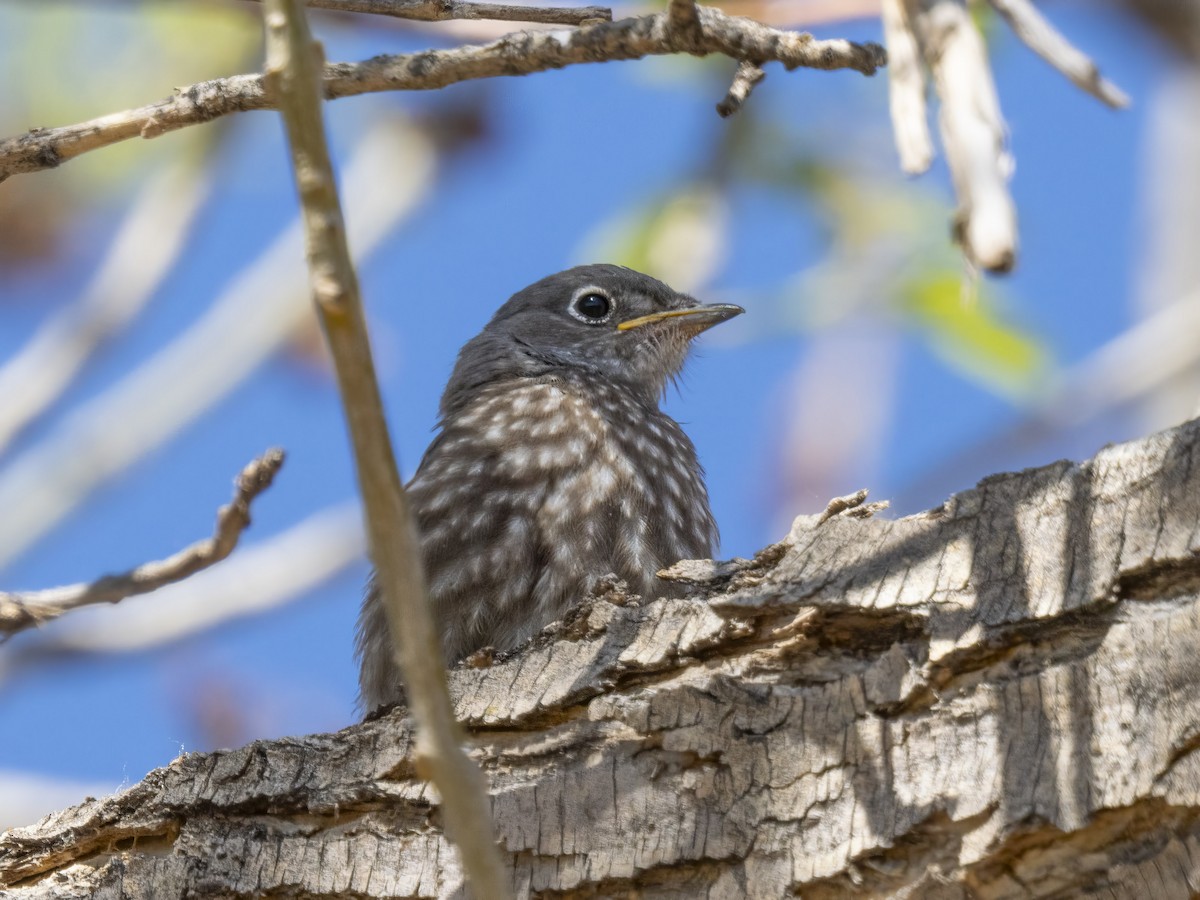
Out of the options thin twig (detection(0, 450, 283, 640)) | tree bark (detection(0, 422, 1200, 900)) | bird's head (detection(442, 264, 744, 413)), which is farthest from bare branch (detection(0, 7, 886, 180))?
bird's head (detection(442, 264, 744, 413))

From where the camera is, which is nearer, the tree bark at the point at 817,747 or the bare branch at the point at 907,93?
the bare branch at the point at 907,93

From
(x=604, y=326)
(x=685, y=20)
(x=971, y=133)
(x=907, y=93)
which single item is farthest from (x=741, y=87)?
(x=604, y=326)

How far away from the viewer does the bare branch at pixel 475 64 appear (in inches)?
148

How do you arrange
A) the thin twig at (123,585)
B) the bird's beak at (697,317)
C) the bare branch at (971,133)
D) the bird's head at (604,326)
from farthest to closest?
the bird's beak at (697,317) < the bird's head at (604,326) < the thin twig at (123,585) < the bare branch at (971,133)

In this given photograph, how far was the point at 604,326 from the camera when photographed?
26.7 feet

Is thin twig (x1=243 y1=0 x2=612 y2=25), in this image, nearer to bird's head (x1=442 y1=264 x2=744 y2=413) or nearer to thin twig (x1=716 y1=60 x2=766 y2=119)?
thin twig (x1=716 y1=60 x2=766 y2=119)

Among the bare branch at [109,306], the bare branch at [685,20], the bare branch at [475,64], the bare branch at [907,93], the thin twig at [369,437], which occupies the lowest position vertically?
the thin twig at [369,437]

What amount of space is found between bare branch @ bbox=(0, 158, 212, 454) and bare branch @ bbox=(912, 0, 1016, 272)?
5.23 metres

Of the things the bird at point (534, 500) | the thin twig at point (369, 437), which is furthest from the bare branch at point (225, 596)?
the thin twig at point (369, 437)

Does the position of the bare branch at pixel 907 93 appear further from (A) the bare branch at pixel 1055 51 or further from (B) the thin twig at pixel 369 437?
(B) the thin twig at pixel 369 437

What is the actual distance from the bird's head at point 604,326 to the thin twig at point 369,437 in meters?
5.27

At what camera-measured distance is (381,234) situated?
7949 millimetres

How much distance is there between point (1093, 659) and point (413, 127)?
5.63 meters

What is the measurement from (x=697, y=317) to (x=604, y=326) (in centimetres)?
49
